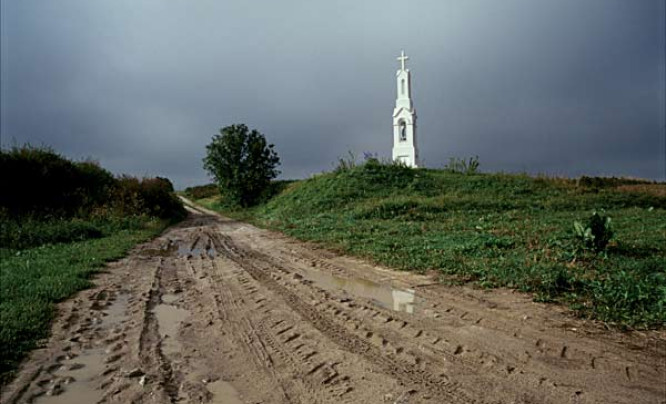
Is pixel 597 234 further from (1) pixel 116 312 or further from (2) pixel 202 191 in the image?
(2) pixel 202 191

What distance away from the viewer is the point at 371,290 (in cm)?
615

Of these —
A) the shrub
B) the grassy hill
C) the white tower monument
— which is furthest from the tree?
the shrub

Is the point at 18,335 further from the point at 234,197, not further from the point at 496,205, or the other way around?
the point at 234,197

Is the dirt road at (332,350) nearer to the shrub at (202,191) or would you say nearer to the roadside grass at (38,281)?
the roadside grass at (38,281)

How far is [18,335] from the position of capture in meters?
4.39

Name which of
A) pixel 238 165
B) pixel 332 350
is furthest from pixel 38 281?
pixel 238 165

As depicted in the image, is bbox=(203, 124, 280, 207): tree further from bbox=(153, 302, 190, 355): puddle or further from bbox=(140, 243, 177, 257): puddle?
bbox=(153, 302, 190, 355): puddle

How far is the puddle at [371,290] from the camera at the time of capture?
5.38 m

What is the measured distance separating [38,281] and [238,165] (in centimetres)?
2446

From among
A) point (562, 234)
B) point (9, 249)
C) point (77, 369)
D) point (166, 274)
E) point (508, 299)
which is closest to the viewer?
point (77, 369)

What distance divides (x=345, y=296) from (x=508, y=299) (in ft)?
6.92

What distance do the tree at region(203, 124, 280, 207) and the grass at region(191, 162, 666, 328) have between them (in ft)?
23.0

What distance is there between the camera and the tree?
30.4 m

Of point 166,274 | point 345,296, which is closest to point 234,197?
point 166,274
